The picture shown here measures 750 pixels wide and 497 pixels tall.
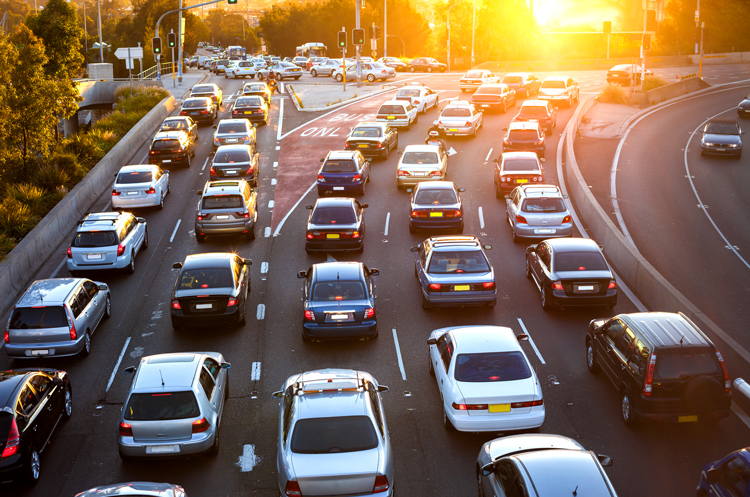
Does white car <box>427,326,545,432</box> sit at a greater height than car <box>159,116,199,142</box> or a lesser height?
lesser

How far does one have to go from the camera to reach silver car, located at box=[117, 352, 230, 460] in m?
10.7

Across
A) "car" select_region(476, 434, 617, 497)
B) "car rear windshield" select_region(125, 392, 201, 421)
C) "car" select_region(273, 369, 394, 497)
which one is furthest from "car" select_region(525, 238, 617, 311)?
"car rear windshield" select_region(125, 392, 201, 421)

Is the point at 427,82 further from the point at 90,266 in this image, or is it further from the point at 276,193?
the point at 90,266

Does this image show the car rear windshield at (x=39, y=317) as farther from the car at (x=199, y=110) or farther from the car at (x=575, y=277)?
the car at (x=199, y=110)

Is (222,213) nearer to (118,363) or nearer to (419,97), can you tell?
(118,363)

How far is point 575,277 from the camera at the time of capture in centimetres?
→ 1644

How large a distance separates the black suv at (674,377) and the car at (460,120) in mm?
24057

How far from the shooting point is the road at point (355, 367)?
1088cm

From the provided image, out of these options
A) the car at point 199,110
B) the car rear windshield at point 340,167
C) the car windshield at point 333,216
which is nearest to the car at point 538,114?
the car rear windshield at point 340,167

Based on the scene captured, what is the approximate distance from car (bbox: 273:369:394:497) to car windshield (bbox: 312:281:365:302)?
189 inches

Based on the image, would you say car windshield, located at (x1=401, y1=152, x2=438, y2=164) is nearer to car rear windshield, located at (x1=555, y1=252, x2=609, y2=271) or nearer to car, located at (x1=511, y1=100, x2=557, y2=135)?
car, located at (x1=511, y1=100, x2=557, y2=135)

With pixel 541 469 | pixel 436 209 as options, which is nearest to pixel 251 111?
pixel 436 209

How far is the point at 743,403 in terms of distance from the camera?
12477mm

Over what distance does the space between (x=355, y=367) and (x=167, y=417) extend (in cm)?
461
